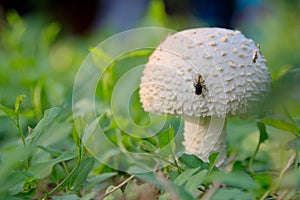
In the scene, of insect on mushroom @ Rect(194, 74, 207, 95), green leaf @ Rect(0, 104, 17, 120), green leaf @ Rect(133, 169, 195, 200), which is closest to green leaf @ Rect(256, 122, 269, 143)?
insect on mushroom @ Rect(194, 74, 207, 95)

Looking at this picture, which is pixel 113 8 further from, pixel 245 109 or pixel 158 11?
pixel 245 109

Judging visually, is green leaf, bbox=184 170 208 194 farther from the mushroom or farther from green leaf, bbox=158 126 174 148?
the mushroom

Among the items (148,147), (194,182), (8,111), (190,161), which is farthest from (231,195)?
(8,111)

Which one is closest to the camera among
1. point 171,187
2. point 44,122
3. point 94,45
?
point 171,187

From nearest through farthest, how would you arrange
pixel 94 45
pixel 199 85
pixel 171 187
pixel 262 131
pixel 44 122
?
pixel 171 187, pixel 44 122, pixel 199 85, pixel 262 131, pixel 94 45

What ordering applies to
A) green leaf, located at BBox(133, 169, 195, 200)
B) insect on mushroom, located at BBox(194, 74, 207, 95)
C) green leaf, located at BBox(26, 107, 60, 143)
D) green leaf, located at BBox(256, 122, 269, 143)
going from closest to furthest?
green leaf, located at BBox(133, 169, 195, 200)
green leaf, located at BBox(26, 107, 60, 143)
insect on mushroom, located at BBox(194, 74, 207, 95)
green leaf, located at BBox(256, 122, 269, 143)

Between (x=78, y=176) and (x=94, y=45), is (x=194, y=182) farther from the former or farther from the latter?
(x=94, y=45)

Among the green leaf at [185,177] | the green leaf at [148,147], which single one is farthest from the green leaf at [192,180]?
the green leaf at [148,147]
